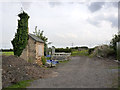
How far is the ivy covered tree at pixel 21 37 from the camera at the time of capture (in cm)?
1398

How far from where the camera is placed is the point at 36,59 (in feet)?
47.6

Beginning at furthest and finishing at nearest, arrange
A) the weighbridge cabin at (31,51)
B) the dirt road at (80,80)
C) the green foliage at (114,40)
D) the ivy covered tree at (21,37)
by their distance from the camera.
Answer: the green foliage at (114,40) < the weighbridge cabin at (31,51) < the ivy covered tree at (21,37) < the dirt road at (80,80)

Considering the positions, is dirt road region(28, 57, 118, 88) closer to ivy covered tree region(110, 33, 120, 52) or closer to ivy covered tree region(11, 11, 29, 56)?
ivy covered tree region(11, 11, 29, 56)

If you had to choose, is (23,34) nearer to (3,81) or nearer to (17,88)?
(3,81)

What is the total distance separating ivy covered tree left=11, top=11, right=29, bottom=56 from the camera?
45.9ft

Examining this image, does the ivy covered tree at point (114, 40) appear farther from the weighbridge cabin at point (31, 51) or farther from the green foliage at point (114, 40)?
the weighbridge cabin at point (31, 51)

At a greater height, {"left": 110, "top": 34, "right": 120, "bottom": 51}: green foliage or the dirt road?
{"left": 110, "top": 34, "right": 120, "bottom": 51}: green foliage

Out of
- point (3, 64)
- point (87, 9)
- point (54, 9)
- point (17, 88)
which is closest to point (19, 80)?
point (17, 88)

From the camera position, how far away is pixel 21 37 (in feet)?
46.0

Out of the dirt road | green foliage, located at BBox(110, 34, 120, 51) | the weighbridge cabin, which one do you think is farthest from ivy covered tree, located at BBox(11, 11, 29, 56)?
green foliage, located at BBox(110, 34, 120, 51)

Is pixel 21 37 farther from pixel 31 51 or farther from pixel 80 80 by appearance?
pixel 80 80

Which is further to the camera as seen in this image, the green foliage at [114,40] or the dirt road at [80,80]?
the green foliage at [114,40]

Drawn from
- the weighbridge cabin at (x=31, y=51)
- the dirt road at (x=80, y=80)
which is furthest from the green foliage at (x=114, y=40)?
the weighbridge cabin at (x=31, y=51)

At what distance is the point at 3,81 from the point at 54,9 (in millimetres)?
9676
